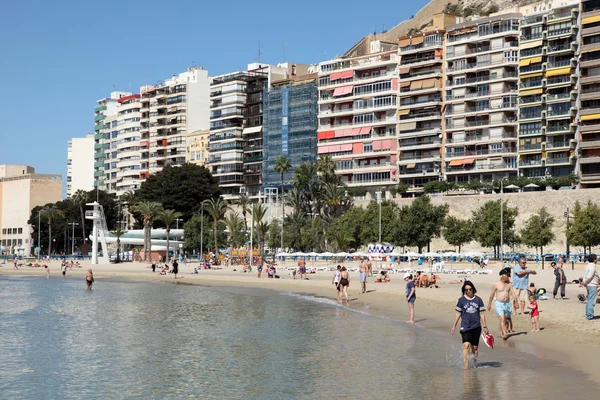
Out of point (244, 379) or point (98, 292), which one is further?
point (98, 292)

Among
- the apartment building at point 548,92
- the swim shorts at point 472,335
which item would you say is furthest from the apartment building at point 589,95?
the swim shorts at point 472,335

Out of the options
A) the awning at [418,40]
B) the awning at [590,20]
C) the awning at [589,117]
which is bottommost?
the awning at [589,117]

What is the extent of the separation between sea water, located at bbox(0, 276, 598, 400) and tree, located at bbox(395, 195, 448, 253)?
46.2m

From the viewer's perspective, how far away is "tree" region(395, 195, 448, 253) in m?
85.9

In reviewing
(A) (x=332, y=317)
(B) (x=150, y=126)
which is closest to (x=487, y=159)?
(A) (x=332, y=317)

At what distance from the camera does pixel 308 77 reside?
12656cm

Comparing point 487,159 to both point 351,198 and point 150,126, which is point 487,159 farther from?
point 150,126

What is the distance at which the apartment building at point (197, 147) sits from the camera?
148875 mm

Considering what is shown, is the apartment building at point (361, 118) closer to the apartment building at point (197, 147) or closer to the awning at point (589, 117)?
the awning at point (589, 117)

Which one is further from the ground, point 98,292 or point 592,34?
point 592,34

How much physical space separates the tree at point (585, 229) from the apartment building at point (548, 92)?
59.5 feet

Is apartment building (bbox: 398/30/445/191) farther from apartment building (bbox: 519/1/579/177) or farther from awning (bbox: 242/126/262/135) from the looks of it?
awning (bbox: 242/126/262/135)

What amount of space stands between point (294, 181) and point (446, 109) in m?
23.2

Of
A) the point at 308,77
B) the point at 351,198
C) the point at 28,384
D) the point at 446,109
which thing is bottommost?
the point at 28,384
